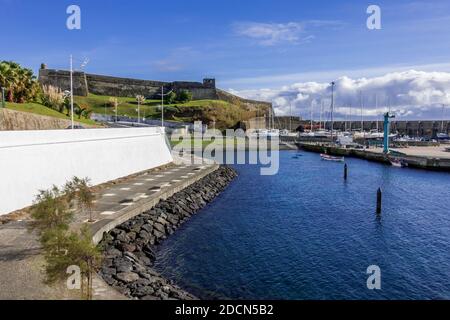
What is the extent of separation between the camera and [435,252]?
24.0 metres

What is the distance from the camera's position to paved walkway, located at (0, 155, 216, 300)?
13277 millimetres

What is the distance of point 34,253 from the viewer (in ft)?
55.0

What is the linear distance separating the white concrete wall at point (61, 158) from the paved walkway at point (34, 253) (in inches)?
94.9

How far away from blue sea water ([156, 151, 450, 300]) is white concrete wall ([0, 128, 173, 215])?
912 cm

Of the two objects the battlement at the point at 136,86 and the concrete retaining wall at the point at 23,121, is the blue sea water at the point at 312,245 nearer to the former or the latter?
the concrete retaining wall at the point at 23,121

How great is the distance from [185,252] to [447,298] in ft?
44.3

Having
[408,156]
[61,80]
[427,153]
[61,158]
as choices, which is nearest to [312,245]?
[61,158]

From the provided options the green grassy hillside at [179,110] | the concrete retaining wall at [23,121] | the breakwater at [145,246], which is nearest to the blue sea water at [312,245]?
the breakwater at [145,246]

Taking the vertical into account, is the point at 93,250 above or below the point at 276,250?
above

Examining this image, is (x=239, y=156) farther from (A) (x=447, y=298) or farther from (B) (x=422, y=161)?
(A) (x=447, y=298)

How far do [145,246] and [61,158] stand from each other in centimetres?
1083
